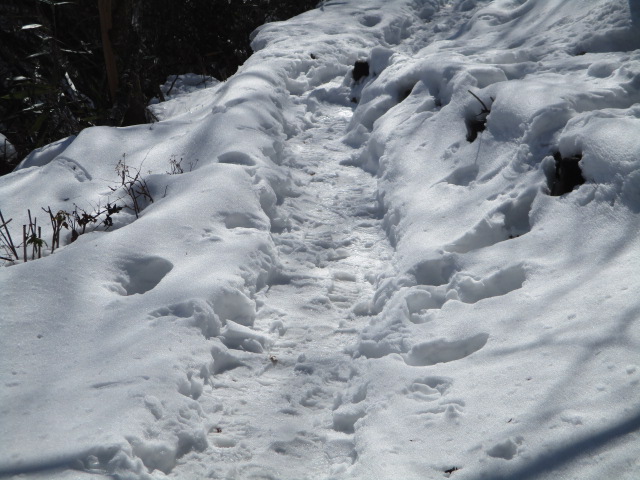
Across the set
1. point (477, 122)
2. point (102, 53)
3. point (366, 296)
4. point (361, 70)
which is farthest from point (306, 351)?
point (102, 53)

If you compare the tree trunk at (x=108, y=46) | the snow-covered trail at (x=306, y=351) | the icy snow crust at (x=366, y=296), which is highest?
the tree trunk at (x=108, y=46)

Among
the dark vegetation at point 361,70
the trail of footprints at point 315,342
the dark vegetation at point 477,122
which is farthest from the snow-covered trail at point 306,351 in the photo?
the dark vegetation at point 361,70

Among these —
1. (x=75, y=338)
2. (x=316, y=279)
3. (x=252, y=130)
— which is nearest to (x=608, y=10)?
(x=252, y=130)

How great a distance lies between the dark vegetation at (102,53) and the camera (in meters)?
6.98

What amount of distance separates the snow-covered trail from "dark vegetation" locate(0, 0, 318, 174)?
3.53m

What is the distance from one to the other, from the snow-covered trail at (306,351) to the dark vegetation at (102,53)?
11.6 ft

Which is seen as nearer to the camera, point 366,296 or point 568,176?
point 568,176

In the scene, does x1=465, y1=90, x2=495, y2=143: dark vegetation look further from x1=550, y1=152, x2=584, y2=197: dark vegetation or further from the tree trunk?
the tree trunk

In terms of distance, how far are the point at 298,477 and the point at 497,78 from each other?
360 cm

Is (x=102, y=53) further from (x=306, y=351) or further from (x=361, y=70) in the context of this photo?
(x=306, y=351)

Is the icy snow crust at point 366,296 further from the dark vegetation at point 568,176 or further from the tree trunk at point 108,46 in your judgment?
the tree trunk at point 108,46

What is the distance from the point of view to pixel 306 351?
3057 mm

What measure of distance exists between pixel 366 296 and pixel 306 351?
599 mm

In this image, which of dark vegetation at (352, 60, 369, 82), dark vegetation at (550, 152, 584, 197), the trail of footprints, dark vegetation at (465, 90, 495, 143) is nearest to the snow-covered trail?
the trail of footprints
